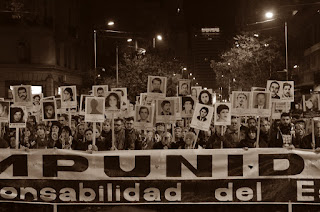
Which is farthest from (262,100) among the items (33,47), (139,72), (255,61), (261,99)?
(255,61)

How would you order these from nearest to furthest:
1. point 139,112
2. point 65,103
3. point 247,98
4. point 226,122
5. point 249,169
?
point 249,169 → point 226,122 → point 139,112 → point 247,98 → point 65,103

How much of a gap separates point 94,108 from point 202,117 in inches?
69.4

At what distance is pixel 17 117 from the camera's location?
8070 mm

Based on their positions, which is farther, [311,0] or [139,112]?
[311,0]

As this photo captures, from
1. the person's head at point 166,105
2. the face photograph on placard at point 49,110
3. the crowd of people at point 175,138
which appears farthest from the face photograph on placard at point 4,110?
the person's head at point 166,105

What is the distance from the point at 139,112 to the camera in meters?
9.29

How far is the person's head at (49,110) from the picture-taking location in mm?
9703

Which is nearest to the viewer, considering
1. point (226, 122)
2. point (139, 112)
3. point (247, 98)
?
point (226, 122)

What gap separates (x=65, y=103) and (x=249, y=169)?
558 cm

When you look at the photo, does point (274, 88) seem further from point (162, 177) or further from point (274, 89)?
point (162, 177)

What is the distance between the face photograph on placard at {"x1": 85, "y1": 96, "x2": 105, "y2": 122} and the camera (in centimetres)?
794

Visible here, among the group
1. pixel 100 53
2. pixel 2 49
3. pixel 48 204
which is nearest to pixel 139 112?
pixel 48 204

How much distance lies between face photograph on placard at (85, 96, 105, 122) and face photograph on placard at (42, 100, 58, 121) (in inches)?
74.9

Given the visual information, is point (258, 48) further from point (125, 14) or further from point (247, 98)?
point (247, 98)
